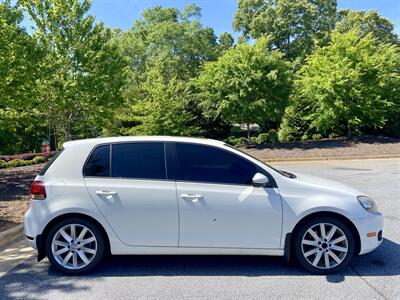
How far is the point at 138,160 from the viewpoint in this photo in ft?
14.4

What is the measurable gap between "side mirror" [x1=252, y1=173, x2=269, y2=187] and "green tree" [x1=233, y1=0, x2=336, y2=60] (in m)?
36.3

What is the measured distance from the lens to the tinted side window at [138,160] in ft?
14.2

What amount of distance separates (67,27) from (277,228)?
634 inches

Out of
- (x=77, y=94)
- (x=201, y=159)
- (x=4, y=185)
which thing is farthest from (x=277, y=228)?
(x=77, y=94)

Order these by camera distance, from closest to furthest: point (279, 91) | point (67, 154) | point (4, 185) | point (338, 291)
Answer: point (338, 291), point (67, 154), point (4, 185), point (279, 91)

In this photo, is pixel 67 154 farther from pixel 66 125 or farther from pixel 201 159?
pixel 66 125

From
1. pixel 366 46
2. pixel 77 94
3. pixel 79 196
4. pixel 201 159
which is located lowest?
pixel 79 196

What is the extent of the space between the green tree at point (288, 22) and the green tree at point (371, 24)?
8.04ft

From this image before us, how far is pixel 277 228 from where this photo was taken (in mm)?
4137

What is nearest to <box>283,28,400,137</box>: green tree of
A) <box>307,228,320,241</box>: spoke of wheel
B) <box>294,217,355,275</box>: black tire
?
<box>294,217,355,275</box>: black tire

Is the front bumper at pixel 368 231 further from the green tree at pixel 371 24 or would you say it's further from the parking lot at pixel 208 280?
the green tree at pixel 371 24

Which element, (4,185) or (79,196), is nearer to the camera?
(79,196)

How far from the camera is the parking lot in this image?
3.68m

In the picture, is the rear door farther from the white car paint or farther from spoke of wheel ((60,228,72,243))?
spoke of wheel ((60,228,72,243))
